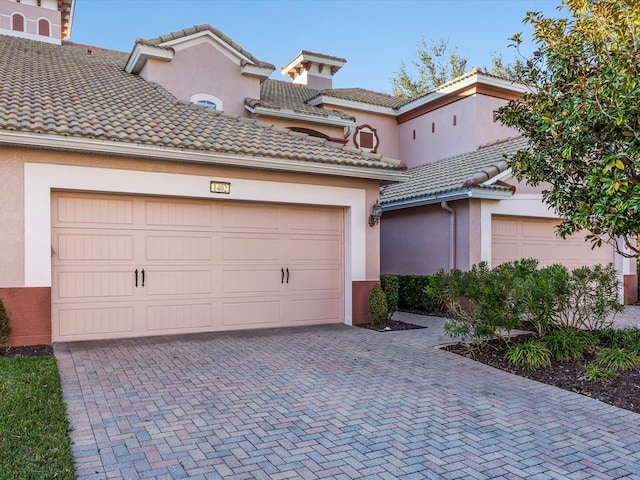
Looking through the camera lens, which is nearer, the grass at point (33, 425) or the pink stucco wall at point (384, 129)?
the grass at point (33, 425)

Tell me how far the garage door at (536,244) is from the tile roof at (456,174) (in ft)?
4.10

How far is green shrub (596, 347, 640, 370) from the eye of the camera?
6.55 m

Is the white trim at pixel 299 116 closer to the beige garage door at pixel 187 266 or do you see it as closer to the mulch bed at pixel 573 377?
the beige garage door at pixel 187 266

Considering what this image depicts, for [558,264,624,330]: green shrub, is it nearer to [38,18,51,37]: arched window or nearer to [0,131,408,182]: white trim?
[0,131,408,182]: white trim

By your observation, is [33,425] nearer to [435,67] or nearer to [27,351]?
[27,351]

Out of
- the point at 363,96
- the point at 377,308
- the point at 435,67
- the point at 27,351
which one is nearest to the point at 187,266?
the point at 27,351

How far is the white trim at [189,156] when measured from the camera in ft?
24.5

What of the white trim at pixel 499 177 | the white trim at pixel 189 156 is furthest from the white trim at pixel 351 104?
the white trim at pixel 189 156

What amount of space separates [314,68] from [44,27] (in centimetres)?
942

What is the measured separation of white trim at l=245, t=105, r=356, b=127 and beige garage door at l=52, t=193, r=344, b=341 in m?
5.03

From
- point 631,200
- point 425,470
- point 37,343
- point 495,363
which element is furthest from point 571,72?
point 37,343

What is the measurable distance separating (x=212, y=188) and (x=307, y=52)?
11.6 metres

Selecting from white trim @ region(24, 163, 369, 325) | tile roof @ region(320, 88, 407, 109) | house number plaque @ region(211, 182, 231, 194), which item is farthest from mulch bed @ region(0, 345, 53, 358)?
tile roof @ region(320, 88, 407, 109)

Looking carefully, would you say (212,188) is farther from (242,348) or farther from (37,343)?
(37,343)
